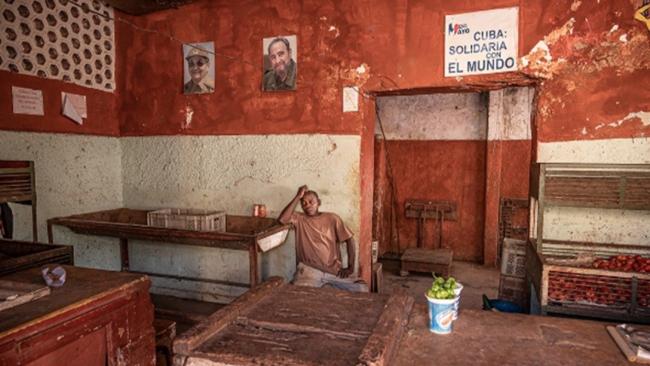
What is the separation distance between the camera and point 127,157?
18.7 feet

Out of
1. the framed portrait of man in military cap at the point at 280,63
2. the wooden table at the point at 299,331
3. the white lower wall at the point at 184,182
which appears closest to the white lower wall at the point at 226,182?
the white lower wall at the point at 184,182

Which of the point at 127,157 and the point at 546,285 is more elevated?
the point at 127,157

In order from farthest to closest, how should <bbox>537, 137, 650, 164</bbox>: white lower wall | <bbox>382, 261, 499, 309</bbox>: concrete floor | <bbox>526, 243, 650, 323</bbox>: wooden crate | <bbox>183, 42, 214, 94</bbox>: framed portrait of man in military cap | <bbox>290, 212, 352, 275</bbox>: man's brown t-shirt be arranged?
<bbox>382, 261, 499, 309</bbox>: concrete floor → <bbox>183, 42, 214, 94</bbox>: framed portrait of man in military cap → <bbox>290, 212, 352, 275</bbox>: man's brown t-shirt → <bbox>537, 137, 650, 164</bbox>: white lower wall → <bbox>526, 243, 650, 323</bbox>: wooden crate

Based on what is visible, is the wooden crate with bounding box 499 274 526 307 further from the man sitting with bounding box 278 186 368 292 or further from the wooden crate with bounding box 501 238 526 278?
the man sitting with bounding box 278 186 368 292

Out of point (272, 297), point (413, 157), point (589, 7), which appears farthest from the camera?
point (413, 157)

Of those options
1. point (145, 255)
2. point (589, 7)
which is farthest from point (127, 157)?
point (589, 7)

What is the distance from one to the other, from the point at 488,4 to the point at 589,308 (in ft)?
9.47

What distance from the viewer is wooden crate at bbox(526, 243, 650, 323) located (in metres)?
3.01

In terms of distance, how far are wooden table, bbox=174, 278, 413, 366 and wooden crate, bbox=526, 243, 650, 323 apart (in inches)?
60.7

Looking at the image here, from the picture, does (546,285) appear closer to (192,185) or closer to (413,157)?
(192,185)

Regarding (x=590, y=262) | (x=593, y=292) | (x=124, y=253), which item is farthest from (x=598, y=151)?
(x=124, y=253)

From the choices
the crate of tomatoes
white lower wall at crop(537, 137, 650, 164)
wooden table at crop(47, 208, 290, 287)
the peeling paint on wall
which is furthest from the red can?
the peeling paint on wall

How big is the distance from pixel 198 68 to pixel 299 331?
4.21 m

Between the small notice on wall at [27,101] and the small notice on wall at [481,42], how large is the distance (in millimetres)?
4518
